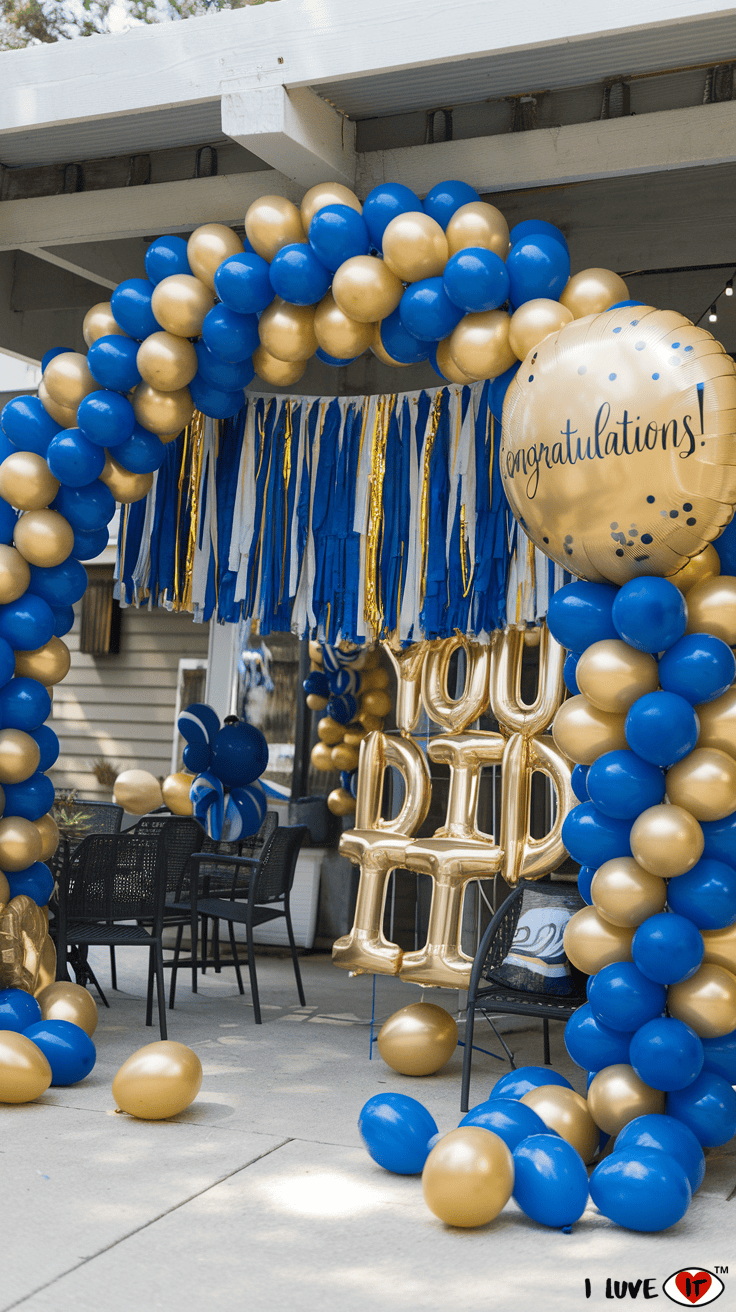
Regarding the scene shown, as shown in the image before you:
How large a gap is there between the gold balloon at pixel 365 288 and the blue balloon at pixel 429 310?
0.20ft

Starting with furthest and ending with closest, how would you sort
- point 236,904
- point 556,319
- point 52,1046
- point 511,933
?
point 236,904
point 511,933
point 52,1046
point 556,319

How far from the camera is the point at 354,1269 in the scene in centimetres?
254

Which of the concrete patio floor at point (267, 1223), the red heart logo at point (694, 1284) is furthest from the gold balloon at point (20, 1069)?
the red heart logo at point (694, 1284)

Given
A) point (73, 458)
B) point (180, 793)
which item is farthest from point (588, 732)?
point (180, 793)

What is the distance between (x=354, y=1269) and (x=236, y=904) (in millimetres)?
2905

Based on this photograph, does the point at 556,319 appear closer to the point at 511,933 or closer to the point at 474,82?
the point at 474,82

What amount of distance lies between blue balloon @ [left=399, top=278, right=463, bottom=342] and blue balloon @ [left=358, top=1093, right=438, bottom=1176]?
7.67 ft

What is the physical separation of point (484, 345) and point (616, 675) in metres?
1.17

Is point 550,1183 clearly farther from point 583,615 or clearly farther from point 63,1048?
point 63,1048

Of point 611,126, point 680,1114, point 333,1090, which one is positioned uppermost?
point 611,126

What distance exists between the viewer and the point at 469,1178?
2.70 m

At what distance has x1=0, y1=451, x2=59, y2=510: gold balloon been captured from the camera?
4.16 metres

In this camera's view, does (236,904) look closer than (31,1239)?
No

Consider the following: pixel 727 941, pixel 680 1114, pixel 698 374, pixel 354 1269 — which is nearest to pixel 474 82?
pixel 698 374
